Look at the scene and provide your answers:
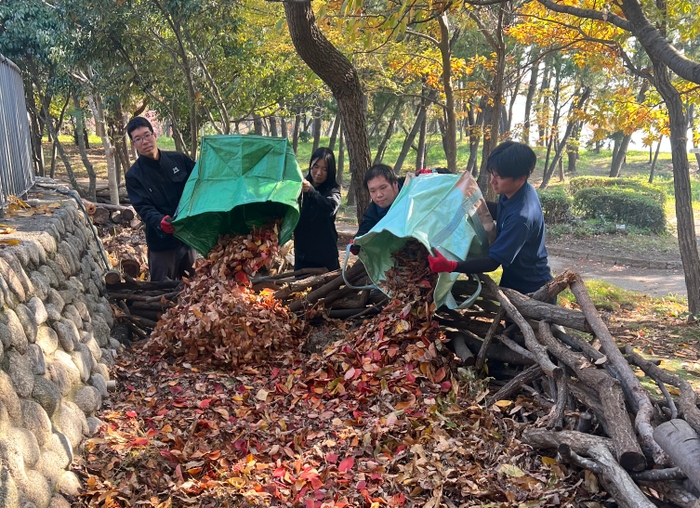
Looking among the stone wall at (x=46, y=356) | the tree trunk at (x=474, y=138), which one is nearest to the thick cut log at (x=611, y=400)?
the stone wall at (x=46, y=356)

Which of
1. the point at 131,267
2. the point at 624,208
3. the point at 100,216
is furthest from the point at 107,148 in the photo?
the point at 624,208

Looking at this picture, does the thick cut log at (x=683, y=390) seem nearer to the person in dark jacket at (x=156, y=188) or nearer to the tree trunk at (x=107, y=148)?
the person in dark jacket at (x=156, y=188)

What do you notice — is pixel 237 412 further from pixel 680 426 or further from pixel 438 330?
pixel 680 426

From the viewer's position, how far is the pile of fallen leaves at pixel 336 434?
8.65ft

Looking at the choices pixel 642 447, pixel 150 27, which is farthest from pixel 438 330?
pixel 150 27

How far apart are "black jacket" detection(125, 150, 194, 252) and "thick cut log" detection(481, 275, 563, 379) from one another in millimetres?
2646

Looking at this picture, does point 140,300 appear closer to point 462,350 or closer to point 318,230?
point 318,230

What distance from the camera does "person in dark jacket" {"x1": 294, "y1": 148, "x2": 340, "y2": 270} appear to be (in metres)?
4.46

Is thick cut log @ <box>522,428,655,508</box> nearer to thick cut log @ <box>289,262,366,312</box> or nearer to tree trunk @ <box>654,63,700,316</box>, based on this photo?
thick cut log @ <box>289,262,366,312</box>

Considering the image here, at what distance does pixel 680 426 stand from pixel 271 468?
1.92 m

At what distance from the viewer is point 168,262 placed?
199 inches

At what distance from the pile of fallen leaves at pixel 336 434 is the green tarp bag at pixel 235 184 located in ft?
2.42

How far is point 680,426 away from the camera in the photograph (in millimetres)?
2240

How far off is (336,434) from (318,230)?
6.86 ft
